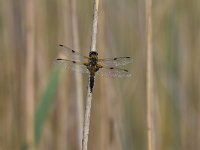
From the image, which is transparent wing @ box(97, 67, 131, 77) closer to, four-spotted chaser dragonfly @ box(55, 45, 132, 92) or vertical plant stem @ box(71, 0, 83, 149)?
four-spotted chaser dragonfly @ box(55, 45, 132, 92)

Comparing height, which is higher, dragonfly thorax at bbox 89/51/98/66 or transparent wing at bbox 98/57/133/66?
transparent wing at bbox 98/57/133/66

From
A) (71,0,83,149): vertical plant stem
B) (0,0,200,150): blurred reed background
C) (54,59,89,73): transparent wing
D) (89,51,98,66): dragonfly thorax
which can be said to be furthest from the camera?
(0,0,200,150): blurred reed background

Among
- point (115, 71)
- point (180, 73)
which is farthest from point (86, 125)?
point (180, 73)

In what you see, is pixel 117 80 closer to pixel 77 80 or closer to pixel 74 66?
pixel 77 80

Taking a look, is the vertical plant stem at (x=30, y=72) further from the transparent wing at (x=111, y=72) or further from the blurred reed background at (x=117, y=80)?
the transparent wing at (x=111, y=72)

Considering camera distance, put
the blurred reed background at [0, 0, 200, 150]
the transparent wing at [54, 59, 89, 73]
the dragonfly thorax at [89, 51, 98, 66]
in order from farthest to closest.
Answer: the blurred reed background at [0, 0, 200, 150], the transparent wing at [54, 59, 89, 73], the dragonfly thorax at [89, 51, 98, 66]

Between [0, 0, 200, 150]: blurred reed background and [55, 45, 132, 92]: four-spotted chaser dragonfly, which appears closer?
[55, 45, 132, 92]: four-spotted chaser dragonfly

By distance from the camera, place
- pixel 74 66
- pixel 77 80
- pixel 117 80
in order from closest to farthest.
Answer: pixel 74 66, pixel 77 80, pixel 117 80

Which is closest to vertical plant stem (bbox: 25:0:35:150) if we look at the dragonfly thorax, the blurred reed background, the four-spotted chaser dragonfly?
the blurred reed background

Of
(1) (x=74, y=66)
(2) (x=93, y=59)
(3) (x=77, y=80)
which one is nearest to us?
(2) (x=93, y=59)

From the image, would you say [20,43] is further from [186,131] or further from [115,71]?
[186,131]

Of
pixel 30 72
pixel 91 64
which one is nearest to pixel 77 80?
pixel 30 72
